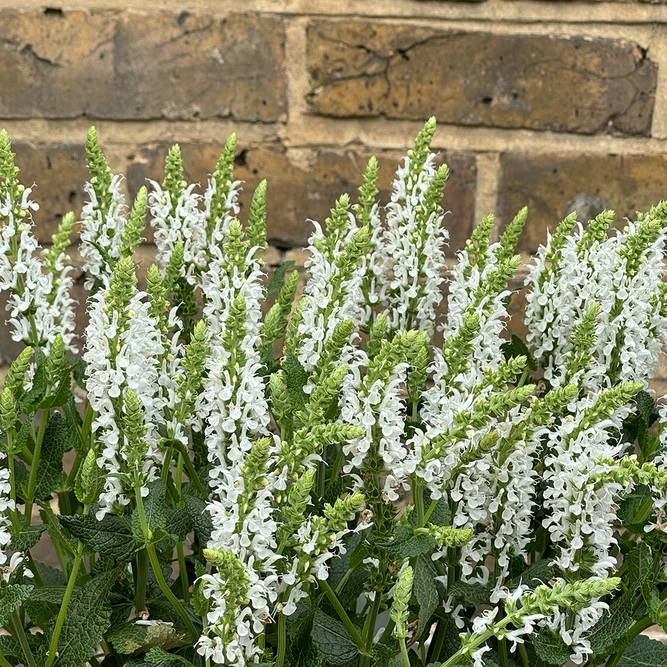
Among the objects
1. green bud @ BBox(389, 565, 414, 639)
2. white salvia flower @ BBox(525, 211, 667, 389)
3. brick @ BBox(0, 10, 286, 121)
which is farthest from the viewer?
brick @ BBox(0, 10, 286, 121)

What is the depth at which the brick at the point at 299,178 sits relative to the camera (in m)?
0.85

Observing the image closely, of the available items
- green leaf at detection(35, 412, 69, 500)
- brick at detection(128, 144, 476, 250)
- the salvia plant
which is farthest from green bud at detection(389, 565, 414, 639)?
brick at detection(128, 144, 476, 250)

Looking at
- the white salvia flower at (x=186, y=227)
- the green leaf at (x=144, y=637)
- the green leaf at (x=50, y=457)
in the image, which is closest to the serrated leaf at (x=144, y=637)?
the green leaf at (x=144, y=637)

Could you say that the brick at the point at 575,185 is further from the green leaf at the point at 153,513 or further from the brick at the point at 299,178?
the green leaf at the point at 153,513

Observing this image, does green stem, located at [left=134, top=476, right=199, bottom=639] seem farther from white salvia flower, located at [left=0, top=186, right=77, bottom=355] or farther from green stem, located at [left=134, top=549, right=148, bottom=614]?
white salvia flower, located at [left=0, top=186, right=77, bottom=355]

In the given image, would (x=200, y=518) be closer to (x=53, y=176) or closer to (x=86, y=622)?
(x=86, y=622)

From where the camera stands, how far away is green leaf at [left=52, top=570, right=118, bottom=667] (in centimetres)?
41

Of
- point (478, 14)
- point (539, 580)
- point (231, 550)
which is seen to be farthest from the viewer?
point (478, 14)

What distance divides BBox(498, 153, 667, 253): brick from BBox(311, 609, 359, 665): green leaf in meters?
0.56

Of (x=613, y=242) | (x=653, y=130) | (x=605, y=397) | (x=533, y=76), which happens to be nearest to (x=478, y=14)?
(x=533, y=76)

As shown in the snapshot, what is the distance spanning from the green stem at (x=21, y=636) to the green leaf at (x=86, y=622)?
0.6 inches

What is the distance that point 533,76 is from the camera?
847mm

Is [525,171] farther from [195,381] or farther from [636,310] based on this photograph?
[195,381]

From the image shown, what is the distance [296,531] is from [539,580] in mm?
151
